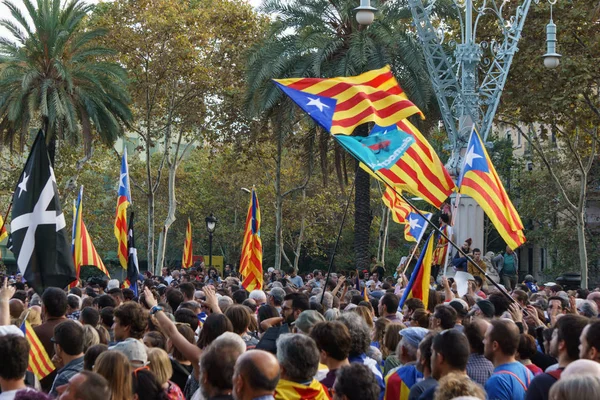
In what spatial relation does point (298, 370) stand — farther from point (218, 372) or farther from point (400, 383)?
point (400, 383)

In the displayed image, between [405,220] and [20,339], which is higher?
[405,220]

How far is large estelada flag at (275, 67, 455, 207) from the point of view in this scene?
38.6ft

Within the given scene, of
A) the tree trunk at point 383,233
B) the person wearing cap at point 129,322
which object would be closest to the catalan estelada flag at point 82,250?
the person wearing cap at point 129,322

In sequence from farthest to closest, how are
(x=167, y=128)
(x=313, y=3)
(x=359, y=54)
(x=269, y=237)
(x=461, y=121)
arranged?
1. (x=269, y=237)
2. (x=167, y=128)
3. (x=313, y=3)
4. (x=359, y=54)
5. (x=461, y=121)

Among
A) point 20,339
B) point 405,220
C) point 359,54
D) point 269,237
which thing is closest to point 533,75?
point 359,54

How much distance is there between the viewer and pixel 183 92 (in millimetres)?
38219

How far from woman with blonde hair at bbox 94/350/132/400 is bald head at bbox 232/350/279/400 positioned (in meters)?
0.79

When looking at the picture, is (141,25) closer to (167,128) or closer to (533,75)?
(167,128)

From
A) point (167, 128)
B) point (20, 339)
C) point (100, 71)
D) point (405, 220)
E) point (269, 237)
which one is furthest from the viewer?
point (269, 237)

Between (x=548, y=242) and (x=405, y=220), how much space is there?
32.0 meters

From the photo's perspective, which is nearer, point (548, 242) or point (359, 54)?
point (359, 54)

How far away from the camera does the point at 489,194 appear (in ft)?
39.2

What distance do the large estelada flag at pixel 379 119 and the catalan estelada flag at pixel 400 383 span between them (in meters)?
4.79

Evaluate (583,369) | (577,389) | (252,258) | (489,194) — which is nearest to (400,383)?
(583,369)
